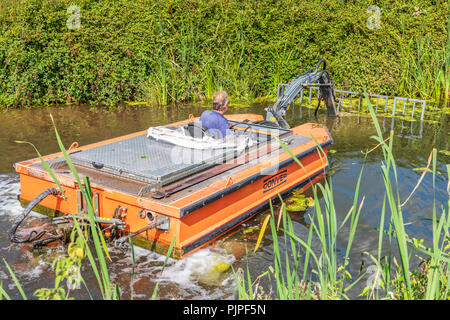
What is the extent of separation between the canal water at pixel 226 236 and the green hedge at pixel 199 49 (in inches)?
24.9

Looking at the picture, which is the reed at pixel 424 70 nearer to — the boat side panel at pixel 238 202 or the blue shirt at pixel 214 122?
the boat side panel at pixel 238 202

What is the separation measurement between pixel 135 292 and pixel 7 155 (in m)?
4.10

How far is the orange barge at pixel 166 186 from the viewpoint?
4207mm

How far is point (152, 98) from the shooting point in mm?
10523

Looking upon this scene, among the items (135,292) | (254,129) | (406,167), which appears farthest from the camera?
(406,167)

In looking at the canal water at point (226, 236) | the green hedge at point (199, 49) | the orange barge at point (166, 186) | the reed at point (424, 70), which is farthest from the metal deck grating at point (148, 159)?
the reed at point (424, 70)

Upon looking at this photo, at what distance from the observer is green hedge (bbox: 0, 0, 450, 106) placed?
9906mm

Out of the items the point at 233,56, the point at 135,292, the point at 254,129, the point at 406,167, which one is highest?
the point at 233,56

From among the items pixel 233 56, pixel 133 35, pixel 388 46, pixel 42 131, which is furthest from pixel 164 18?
pixel 388 46

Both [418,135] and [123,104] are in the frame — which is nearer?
Answer: [418,135]

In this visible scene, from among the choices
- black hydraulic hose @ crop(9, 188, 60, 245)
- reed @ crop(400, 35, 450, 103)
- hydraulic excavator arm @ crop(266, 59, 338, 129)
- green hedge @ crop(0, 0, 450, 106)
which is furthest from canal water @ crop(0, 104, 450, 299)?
reed @ crop(400, 35, 450, 103)

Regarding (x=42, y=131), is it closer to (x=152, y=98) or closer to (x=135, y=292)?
(x=152, y=98)

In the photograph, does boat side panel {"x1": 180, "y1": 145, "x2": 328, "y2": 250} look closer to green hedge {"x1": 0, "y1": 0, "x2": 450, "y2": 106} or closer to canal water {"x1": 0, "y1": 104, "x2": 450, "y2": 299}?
canal water {"x1": 0, "y1": 104, "x2": 450, "y2": 299}
